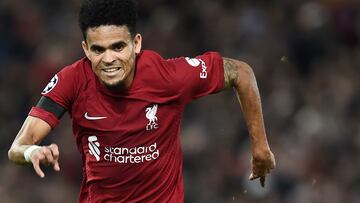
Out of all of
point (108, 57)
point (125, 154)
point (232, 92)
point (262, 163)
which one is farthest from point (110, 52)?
point (232, 92)

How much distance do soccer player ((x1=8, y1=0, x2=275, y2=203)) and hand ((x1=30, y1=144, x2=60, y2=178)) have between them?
1.69ft

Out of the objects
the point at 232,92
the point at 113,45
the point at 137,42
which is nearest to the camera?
the point at 113,45

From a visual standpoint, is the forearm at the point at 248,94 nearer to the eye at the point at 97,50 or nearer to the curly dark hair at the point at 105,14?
the curly dark hair at the point at 105,14

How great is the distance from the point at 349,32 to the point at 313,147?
98.4 inches

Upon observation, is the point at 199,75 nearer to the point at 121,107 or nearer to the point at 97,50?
the point at 121,107

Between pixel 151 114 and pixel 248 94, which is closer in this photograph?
pixel 151 114

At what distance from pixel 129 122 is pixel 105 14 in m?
0.71

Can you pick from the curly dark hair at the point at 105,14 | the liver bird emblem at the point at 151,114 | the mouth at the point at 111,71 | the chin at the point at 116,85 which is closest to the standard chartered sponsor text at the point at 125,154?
the liver bird emblem at the point at 151,114

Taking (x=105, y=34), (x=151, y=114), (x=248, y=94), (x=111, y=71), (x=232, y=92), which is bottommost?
(x=232, y=92)

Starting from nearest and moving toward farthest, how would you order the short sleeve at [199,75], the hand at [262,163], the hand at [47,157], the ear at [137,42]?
the hand at [47,157] → the ear at [137,42] → the short sleeve at [199,75] → the hand at [262,163]

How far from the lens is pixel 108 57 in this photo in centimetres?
629

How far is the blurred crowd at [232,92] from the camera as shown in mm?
12117

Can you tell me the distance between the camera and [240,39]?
1414cm

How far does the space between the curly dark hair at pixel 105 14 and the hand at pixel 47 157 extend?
0.99 meters
